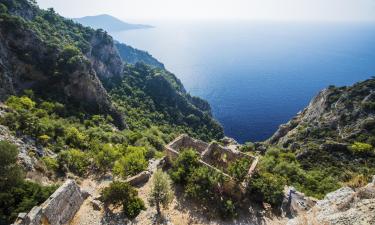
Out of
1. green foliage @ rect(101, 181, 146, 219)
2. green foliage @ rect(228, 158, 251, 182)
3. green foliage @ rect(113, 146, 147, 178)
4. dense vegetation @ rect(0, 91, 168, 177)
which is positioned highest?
green foliage @ rect(228, 158, 251, 182)

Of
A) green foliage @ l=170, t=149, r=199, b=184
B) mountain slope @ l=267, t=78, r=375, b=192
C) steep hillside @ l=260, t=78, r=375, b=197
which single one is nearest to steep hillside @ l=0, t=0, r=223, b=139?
green foliage @ l=170, t=149, r=199, b=184

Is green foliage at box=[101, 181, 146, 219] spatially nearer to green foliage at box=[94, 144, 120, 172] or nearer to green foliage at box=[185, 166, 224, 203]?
green foliage at box=[185, 166, 224, 203]

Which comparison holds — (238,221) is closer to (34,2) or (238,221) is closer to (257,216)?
(257,216)

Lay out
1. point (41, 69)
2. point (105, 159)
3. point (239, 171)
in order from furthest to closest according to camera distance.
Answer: point (41, 69) < point (105, 159) < point (239, 171)

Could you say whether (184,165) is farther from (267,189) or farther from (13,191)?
(13,191)

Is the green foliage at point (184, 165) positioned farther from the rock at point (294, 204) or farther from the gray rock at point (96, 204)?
the rock at point (294, 204)

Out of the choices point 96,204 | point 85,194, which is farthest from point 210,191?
point 85,194
